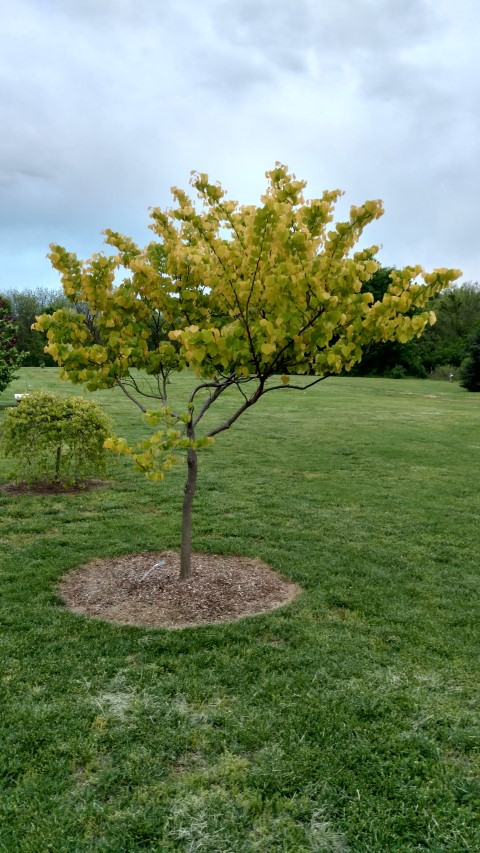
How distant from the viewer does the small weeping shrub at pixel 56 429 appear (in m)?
7.17

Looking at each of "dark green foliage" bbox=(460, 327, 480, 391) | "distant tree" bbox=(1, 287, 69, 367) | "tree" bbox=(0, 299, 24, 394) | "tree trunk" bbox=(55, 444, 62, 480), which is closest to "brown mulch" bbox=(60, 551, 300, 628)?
"tree trunk" bbox=(55, 444, 62, 480)

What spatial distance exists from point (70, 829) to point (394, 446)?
1084 cm

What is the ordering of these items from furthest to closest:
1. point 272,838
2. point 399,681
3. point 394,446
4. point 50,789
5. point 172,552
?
point 394,446, point 172,552, point 399,681, point 50,789, point 272,838

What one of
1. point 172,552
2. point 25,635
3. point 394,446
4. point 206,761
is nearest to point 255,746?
point 206,761

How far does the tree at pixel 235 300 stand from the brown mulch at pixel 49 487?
12.8 ft

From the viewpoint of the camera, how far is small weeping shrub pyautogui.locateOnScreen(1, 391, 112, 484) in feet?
23.5

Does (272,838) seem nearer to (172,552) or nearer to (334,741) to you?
(334,741)

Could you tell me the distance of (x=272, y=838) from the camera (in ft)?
7.75

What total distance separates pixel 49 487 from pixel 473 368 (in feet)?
89.7

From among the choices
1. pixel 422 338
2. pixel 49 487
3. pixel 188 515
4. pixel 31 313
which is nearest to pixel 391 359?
pixel 422 338

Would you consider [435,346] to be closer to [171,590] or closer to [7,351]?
[7,351]

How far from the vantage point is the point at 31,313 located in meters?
46.2

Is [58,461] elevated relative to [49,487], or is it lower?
elevated

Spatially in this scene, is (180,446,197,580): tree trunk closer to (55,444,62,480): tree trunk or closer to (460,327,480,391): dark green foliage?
(55,444,62,480): tree trunk
